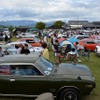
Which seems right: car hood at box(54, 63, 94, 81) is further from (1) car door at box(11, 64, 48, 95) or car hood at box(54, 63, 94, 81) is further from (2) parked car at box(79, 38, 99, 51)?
(2) parked car at box(79, 38, 99, 51)

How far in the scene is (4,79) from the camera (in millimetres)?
7730

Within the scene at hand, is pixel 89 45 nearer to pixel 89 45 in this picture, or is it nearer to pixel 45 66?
pixel 89 45

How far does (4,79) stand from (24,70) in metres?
0.64

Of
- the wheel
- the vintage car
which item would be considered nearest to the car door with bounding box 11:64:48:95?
the vintage car

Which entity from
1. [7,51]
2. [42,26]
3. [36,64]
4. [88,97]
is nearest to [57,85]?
[36,64]

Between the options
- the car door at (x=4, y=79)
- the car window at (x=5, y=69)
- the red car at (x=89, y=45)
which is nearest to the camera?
the car door at (x=4, y=79)

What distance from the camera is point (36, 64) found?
7883 millimetres

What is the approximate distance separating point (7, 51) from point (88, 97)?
10.1 m

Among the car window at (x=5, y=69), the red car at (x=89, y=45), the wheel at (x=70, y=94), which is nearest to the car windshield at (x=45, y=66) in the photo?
the wheel at (x=70, y=94)

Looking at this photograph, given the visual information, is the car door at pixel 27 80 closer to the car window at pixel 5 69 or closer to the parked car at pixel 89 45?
the car window at pixel 5 69

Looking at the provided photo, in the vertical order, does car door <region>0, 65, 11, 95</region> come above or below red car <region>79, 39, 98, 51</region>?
above

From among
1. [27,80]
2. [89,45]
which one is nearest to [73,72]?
[27,80]

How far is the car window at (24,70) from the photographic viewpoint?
7.76 meters

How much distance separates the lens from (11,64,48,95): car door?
7.64 meters
